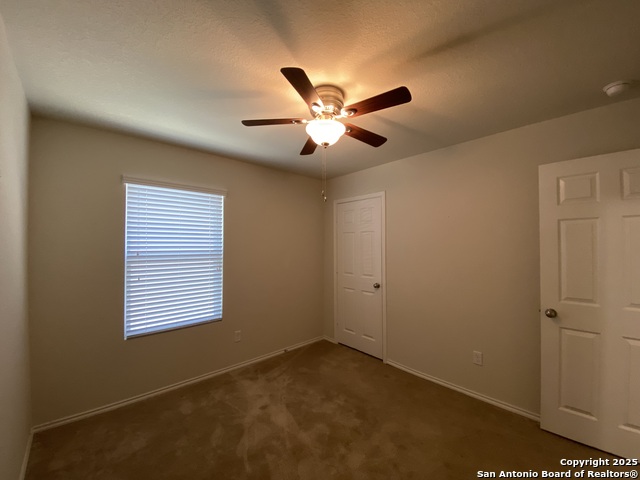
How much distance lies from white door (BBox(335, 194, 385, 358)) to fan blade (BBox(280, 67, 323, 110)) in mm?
2104

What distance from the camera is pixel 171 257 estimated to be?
8.68 feet

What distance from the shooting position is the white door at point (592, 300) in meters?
1.72

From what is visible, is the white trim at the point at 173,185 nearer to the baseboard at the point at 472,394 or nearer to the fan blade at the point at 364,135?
the fan blade at the point at 364,135

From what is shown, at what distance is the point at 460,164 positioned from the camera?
8.55 ft

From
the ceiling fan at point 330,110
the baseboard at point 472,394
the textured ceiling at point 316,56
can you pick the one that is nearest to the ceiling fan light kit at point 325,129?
the ceiling fan at point 330,110

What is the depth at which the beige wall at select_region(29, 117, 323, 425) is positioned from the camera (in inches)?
80.3

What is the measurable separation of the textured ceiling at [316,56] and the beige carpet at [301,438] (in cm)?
245

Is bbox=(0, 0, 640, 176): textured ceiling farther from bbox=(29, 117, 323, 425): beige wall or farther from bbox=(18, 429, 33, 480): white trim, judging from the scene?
bbox=(18, 429, 33, 480): white trim

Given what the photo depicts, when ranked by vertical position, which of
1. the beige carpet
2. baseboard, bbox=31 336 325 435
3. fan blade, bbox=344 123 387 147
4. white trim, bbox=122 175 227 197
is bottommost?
the beige carpet

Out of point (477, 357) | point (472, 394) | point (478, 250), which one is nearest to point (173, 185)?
point (478, 250)

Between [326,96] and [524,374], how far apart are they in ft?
8.93

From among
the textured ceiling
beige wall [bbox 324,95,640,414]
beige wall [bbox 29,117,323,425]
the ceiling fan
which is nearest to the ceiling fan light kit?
the ceiling fan

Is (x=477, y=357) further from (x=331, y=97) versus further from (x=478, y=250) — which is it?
(x=331, y=97)

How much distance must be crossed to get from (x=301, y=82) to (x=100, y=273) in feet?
7.67
